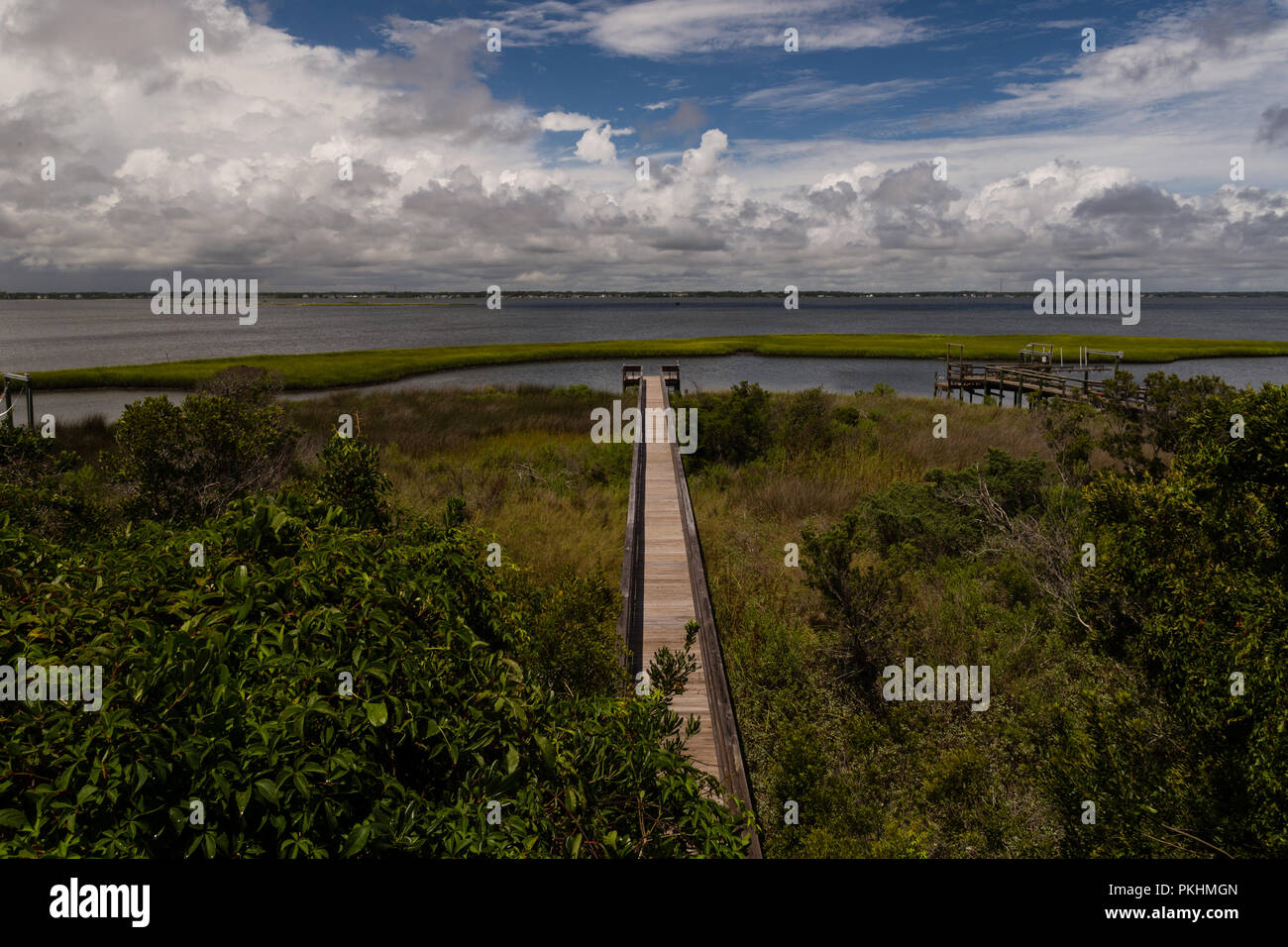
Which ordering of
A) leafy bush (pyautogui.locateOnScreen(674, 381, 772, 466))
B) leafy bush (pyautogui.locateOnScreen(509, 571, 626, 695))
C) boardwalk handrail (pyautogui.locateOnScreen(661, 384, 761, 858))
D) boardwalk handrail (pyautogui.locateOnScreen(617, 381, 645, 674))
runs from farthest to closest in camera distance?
leafy bush (pyautogui.locateOnScreen(674, 381, 772, 466)) < boardwalk handrail (pyautogui.locateOnScreen(617, 381, 645, 674)) < leafy bush (pyautogui.locateOnScreen(509, 571, 626, 695)) < boardwalk handrail (pyautogui.locateOnScreen(661, 384, 761, 858))

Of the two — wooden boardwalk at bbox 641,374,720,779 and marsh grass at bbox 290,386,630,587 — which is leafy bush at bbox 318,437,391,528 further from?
wooden boardwalk at bbox 641,374,720,779

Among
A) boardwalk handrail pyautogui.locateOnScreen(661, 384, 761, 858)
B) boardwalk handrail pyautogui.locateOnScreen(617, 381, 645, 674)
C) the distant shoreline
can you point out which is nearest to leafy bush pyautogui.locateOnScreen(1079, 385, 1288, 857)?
boardwalk handrail pyautogui.locateOnScreen(661, 384, 761, 858)

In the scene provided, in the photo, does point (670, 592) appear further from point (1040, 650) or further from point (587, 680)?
point (1040, 650)

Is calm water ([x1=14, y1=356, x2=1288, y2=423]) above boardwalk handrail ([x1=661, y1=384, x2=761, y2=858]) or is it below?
above

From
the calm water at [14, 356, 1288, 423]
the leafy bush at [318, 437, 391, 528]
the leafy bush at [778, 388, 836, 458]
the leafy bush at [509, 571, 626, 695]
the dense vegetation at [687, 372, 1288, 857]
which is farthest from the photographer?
the calm water at [14, 356, 1288, 423]

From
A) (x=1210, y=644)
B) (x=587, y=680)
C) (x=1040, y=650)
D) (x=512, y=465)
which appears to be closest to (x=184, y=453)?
(x=587, y=680)

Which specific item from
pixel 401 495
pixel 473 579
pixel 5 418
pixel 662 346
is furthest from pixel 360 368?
pixel 473 579
